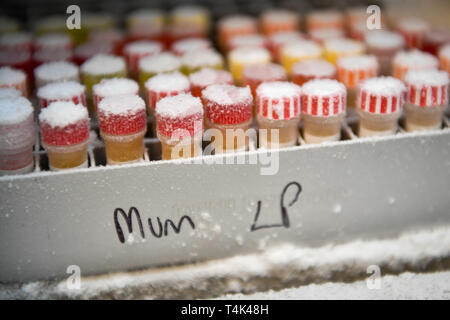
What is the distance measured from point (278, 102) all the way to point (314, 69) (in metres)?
0.13

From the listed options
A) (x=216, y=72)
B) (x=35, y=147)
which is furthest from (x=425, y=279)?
(x=35, y=147)

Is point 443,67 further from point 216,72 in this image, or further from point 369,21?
point 216,72

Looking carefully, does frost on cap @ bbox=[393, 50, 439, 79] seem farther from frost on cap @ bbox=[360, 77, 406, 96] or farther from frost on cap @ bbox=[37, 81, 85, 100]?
frost on cap @ bbox=[37, 81, 85, 100]

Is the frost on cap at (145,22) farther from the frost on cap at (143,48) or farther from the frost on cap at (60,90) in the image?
the frost on cap at (60,90)

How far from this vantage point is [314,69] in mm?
749

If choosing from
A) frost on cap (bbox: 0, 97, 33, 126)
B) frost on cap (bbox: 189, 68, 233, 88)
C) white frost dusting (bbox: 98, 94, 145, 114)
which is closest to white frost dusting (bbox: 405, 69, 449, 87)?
frost on cap (bbox: 189, 68, 233, 88)

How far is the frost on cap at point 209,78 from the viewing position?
72 centimetres

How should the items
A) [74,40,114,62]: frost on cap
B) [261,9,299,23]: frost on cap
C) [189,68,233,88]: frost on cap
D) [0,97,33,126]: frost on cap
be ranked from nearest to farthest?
1. [0,97,33,126]: frost on cap
2. [189,68,233,88]: frost on cap
3. [74,40,114,62]: frost on cap
4. [261,9,299,23]: frost on cap

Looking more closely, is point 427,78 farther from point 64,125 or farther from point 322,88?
point 64,125

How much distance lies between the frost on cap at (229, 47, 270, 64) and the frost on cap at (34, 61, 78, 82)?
0.22 m

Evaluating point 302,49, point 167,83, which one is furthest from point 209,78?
point 302,49

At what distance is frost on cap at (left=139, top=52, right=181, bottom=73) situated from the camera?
756mm

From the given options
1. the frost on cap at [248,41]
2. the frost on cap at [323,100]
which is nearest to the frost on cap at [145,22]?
the frost on cap at [248,41]

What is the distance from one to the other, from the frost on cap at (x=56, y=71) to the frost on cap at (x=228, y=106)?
0.20 metres
